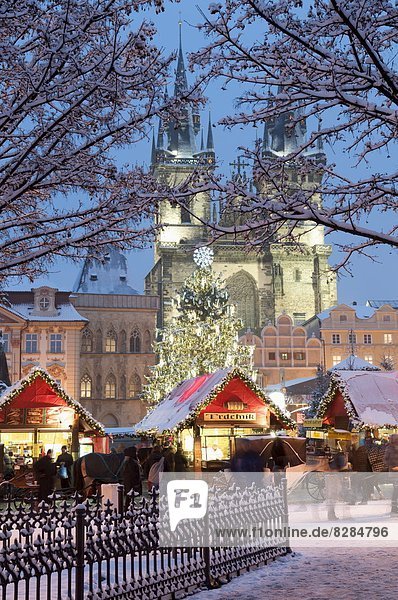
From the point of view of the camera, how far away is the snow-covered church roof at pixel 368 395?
18.7m

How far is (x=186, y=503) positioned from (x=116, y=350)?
52.5m

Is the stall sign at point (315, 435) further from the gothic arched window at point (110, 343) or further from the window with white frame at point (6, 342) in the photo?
the gothic arched window at point (110, 343)

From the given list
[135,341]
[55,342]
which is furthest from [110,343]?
[55,342]

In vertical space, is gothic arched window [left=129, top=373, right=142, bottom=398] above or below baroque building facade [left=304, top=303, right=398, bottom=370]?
below

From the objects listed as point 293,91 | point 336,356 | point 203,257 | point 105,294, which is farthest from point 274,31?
point 336,356

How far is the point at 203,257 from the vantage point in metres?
55.9

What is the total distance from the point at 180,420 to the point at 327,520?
243 inches


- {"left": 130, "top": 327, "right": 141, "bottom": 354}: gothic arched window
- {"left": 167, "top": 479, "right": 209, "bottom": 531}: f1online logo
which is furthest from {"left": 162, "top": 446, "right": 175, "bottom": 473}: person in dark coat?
{"left": 130, "top": 327, "right": 141, "bottom": 354}: gothic arched window

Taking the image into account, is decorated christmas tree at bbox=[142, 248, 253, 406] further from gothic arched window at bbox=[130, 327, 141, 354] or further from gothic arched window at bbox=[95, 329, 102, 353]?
gothic arched window at bbox=[95, 329, 102, 353]

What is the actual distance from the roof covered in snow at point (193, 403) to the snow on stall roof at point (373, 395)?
2.53 m

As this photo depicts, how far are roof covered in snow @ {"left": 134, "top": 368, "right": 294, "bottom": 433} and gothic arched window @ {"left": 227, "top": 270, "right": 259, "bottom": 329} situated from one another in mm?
60555

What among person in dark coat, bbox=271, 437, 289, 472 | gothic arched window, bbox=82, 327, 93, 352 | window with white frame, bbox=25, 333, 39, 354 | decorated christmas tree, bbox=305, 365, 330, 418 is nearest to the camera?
person in dark coat, bbox=271, 437, 289, 472

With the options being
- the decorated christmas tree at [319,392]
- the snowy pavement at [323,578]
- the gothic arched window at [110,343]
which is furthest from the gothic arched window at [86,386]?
the snowy pavement at [323,578]

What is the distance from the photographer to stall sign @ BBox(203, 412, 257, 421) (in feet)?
68.8
